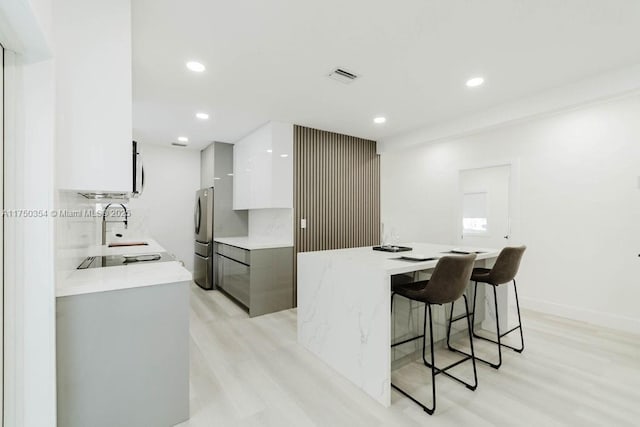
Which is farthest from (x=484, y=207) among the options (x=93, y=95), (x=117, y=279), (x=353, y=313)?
(x=93, y=95)

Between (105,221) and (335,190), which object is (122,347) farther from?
(105,221)

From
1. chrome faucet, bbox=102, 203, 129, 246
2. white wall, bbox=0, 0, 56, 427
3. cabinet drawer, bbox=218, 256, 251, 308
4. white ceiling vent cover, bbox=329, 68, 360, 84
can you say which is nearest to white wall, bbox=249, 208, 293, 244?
cabinet drawer, bbox=218, 256, 251, 308

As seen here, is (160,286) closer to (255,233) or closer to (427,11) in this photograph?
(427,11)

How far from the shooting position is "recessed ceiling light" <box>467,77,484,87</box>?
105 inches

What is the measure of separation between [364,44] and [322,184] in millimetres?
2299

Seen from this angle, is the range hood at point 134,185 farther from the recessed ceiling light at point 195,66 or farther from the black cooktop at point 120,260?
the recessed ceiling light at point 195,66

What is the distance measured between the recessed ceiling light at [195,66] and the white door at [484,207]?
12.9 feet

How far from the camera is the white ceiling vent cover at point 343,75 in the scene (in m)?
2.53

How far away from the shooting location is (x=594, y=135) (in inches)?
130

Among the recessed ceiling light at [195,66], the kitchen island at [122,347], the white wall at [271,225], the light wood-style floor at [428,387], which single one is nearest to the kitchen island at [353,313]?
the light wood-style floor at [428,387]

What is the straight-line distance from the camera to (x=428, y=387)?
2.08 metres

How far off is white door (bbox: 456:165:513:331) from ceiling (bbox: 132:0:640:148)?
5.15ft

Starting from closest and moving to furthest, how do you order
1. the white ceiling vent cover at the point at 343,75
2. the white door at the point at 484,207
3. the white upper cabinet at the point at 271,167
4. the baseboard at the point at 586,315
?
the white ceiling vent cover at the point at 343,75, the baseboard at the point at 586,315, the white upper cabinet at the point at 271,167, the white door at the point at 484,207

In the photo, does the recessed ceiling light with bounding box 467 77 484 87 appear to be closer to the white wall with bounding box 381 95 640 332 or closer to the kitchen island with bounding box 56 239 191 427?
the white wall with bounding box 381 95 640 332
